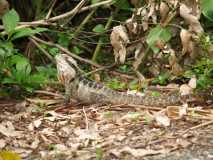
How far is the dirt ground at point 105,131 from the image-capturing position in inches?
171

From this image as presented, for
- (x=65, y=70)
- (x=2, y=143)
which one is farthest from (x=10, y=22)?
(x=2, y=143)

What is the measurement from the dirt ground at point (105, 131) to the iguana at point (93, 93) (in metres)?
0.07

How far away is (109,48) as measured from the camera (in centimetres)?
725

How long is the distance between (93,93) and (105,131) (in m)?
0.73

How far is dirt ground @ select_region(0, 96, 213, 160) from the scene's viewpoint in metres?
4.36

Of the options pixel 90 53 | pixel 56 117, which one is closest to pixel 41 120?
pixel 56 117

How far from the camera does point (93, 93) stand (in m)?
5.54

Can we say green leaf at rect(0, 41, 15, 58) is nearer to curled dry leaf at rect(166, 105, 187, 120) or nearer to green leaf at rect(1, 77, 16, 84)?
green leaf at rect(1, 77, 16, 84)

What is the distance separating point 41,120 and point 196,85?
4.81 ft

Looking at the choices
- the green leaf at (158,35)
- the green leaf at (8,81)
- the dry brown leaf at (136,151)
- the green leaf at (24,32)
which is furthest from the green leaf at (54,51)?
the dry brown leaf at (136,151)

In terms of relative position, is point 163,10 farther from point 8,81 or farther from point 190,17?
point 8,81

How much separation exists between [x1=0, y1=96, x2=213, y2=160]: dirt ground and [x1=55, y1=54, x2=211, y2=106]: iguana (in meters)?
0.07

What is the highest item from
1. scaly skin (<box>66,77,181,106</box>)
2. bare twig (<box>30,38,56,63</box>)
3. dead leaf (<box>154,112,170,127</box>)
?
bare twig (<box>30,38,56,63</box>)

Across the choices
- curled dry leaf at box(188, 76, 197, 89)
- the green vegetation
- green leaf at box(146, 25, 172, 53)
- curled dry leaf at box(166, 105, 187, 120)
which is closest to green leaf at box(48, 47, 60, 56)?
the green vegetation
